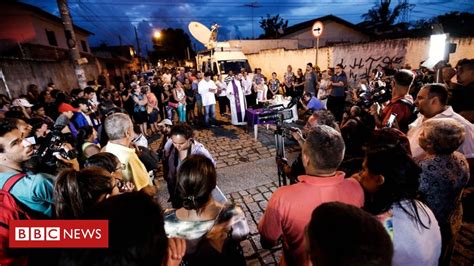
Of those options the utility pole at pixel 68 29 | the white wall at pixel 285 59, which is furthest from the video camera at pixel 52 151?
the white wall at pixel 285 59

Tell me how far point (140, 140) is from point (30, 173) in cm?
218

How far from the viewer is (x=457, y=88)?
12.9ft

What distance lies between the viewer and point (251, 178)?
508cm

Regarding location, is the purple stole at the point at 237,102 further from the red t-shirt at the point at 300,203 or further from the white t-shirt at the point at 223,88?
the red t-shirt at the point at 300,203

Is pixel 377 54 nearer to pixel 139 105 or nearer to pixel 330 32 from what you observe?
pixel 139 105

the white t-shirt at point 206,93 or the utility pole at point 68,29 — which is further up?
the utility pole at point 68,29

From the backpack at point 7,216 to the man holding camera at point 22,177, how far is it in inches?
2.1

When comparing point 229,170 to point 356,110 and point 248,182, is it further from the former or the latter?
point 356,110

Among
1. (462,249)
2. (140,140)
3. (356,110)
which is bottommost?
(462,249)

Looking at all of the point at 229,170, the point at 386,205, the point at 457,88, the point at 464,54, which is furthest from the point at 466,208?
the point at 464,54

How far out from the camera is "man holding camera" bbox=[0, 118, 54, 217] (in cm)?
199

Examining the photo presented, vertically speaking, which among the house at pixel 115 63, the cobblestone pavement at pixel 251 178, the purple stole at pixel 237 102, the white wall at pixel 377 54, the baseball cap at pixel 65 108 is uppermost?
the house at pixel 115 63

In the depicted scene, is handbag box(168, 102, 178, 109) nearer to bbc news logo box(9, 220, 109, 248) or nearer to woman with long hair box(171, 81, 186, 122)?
woman with long hair box(171, 81, 186, 122)

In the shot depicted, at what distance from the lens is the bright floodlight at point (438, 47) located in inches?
195
